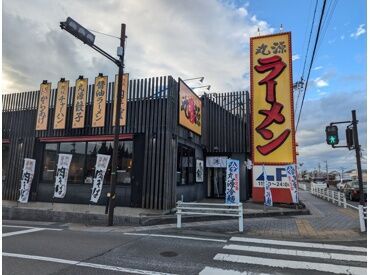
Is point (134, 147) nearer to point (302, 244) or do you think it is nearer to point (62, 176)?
point (62, 176)

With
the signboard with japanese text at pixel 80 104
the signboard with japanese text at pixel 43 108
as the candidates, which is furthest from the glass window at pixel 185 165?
the signboard with japanese text at pixel 43 108

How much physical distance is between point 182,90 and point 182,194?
528 cm

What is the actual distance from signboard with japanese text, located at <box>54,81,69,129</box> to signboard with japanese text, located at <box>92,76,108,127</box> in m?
1.86

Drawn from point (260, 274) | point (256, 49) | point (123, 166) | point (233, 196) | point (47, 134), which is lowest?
point (260, 274)

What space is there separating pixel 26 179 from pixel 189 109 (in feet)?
29.6

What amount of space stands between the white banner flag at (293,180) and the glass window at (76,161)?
11.0 meters

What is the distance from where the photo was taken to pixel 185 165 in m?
17.0

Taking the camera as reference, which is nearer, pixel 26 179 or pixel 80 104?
Answer: pixel 26 179

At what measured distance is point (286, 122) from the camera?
18.0 m

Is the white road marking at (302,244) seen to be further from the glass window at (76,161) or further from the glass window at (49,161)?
the glass window at (49,161)

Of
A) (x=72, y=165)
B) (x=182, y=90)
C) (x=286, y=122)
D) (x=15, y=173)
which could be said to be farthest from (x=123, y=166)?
(x=286, y=122)

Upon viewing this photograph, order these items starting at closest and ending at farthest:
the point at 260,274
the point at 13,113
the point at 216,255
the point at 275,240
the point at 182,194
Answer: the point at 260,274 < the point at 216,255 < the point at 275,240 < the point at 182,194 < the point at 13,113

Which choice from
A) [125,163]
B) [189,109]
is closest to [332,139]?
[189,109]

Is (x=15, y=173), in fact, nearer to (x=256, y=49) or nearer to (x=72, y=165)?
(x=72, y=165)
